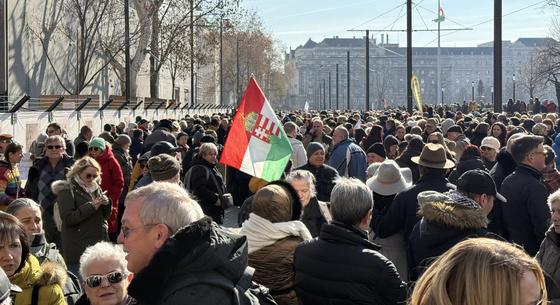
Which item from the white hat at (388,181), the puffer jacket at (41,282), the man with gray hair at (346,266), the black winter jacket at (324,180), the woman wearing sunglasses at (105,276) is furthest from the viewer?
the black winter jacket at (324,180)

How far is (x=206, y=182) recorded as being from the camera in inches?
385

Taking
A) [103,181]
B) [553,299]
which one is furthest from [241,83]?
[553,299]

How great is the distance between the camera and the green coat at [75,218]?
26.2 ft

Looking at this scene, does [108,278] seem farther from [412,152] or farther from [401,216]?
[412,152]

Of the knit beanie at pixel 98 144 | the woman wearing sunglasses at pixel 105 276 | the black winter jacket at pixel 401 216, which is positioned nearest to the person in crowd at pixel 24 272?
the woman wearing sunglasses at pixel 105 276

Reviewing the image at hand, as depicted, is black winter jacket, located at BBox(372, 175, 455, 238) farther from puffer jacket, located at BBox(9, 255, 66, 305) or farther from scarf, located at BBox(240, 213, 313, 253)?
puffer jacket, located at BBox(9, 255, 66, 305)

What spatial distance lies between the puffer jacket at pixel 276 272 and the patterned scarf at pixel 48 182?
4.31m

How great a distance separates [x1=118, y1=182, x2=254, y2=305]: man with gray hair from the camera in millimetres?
3133

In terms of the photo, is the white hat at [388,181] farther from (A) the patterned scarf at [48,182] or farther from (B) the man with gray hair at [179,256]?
(B) the man with gray hair at [179,256]

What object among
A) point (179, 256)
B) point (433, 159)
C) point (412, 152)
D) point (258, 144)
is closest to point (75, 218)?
point (258, 144)

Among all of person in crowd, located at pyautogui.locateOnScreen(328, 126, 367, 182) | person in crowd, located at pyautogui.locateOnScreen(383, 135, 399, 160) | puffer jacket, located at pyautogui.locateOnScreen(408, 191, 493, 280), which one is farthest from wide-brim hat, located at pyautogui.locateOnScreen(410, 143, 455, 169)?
person in crowd, located at pyautogui.locateOnScreen(383, 135, 399, 160)

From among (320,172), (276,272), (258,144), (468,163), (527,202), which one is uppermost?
(258,144)

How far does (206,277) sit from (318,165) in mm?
6393

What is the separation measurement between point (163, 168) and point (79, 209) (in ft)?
2.85
